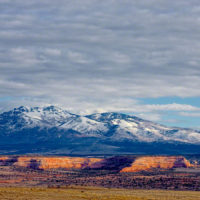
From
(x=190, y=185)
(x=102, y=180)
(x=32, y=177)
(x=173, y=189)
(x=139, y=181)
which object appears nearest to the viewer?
(x=173, y=189)

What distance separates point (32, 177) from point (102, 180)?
2797 centimetres

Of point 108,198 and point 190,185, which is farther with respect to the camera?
point 190,185

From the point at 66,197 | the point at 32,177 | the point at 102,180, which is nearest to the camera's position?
the point at 66,197

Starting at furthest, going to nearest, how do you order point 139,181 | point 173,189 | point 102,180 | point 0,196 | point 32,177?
point 32,177, point 102,180, point 139,181, point 173,189, point 0,196

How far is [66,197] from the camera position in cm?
9150

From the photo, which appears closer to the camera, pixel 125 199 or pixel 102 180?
pixel 125 199

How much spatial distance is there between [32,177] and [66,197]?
85.7m

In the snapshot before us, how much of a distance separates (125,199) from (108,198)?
307 cm

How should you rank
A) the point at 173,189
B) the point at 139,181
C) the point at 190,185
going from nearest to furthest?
the point at 173,189
the point at 190,185
the point at 139,181

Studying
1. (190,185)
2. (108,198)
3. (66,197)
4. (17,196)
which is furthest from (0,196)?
(190,185)

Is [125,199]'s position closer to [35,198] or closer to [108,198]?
[108,198]

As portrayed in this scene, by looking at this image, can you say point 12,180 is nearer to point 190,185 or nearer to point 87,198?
point 190,185

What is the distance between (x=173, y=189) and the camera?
432 ft

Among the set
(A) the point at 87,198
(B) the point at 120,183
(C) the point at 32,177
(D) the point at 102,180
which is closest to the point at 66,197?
(A) the point at 87,198
